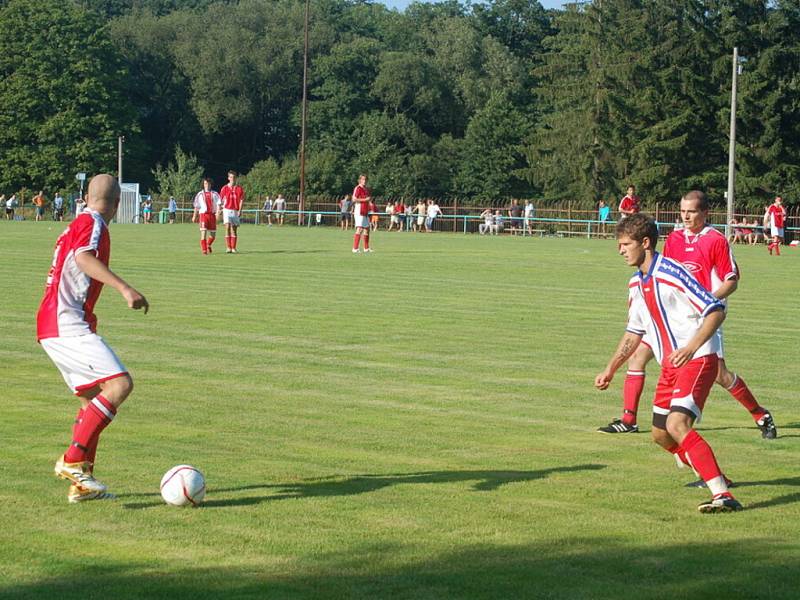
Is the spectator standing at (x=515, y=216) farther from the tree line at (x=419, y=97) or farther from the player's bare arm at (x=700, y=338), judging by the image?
the player's bare arm at (x=700, y=338)

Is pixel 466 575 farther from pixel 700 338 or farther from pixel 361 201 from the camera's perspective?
pixel 361 201

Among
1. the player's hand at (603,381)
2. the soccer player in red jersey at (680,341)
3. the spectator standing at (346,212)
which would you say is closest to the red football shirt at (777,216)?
the spectator standing at (346,212)

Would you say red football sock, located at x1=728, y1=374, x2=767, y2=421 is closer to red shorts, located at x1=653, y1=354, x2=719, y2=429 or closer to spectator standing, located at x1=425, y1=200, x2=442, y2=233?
red shorts, located at x1=653, y1=354, x2=719, y2=429

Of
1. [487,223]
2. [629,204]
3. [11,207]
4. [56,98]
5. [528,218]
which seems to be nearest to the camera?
[629,204]

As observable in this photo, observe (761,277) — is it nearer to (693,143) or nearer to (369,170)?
(693,143)

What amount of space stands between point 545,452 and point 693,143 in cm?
6658

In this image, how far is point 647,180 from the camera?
2842 inches

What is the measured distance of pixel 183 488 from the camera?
729 cm

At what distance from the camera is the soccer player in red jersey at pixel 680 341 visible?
7.47 m

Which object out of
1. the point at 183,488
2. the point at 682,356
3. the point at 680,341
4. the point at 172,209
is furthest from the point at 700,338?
the point at 172,209

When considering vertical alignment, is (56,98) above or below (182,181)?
above

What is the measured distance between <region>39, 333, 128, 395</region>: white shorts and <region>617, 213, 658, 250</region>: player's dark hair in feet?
9.91

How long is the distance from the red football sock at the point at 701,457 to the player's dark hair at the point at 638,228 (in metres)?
1.17

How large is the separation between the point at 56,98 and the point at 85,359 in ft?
290
